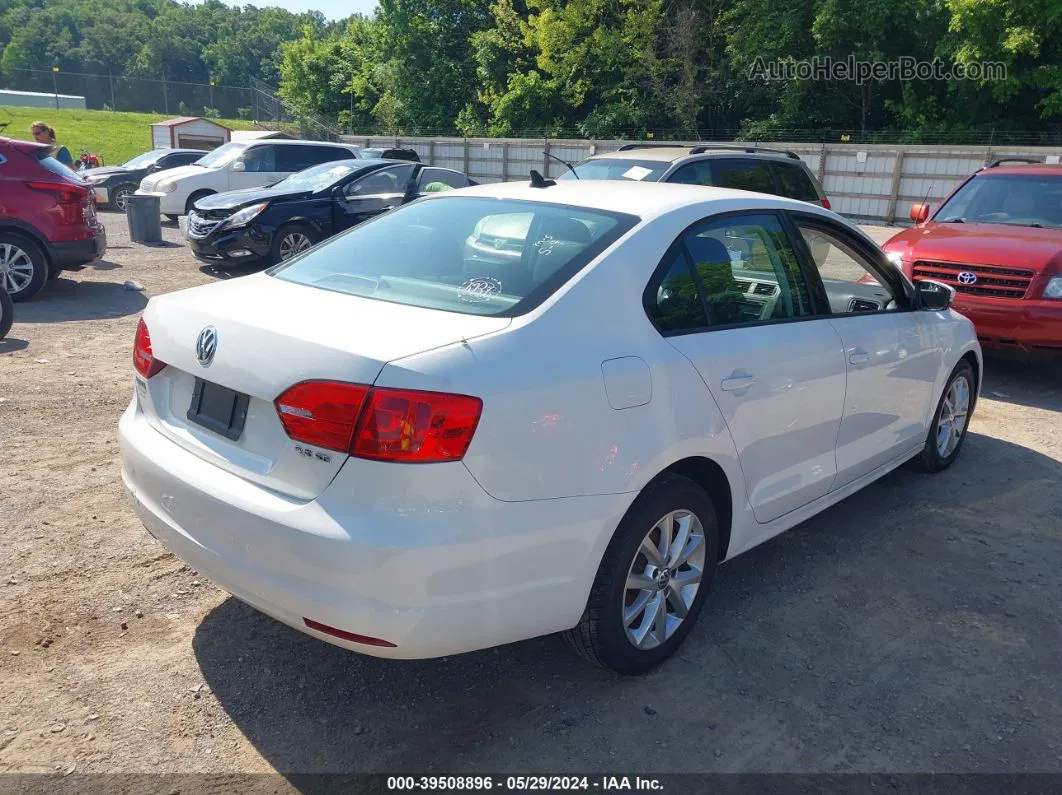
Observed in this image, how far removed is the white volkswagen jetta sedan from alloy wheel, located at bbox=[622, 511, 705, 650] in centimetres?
1

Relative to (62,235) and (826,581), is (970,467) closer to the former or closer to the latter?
(826,581)

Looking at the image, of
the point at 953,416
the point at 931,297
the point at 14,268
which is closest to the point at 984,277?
the point at 953,416

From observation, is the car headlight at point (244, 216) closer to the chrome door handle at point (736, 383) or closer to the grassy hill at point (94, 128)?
the chrome door handle at point (736, 383)

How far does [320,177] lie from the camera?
12.3 metres

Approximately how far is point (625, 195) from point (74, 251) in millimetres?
7990

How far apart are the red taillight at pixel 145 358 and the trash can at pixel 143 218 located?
12885 millimetres

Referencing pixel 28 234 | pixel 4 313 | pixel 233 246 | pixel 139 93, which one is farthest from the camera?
pixel 139 93

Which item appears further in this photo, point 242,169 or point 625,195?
point 242,169

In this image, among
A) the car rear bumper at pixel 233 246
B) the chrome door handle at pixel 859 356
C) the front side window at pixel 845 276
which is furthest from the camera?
→ the car rear bumper at pixel 233 246

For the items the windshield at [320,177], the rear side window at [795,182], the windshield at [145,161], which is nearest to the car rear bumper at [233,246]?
the windshield at [320,177]

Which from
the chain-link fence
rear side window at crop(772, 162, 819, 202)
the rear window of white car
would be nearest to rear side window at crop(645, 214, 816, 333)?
the rear window of white car

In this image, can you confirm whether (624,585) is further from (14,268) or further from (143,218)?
(143,218)

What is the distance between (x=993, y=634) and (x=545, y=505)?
2.23 meters

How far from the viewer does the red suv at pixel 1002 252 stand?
22.7 ft
